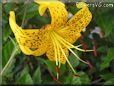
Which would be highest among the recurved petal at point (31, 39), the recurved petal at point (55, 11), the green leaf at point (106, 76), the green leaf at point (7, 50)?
the recurved petal at point (55, 11)

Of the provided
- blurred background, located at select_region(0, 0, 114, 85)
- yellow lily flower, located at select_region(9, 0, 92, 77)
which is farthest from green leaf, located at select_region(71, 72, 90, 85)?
yellow lily flower, located at select_region(9, 0, 92, 77)

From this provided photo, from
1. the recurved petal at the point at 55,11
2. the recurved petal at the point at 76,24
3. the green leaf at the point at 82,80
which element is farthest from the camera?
the green leaf at the point at 82,80

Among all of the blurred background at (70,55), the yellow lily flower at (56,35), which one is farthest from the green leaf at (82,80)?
the yellow lily flower at (56,35)

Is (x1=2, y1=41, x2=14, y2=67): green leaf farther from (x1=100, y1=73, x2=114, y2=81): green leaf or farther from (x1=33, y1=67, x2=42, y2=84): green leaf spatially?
(x1=100, y1=73, x2=114, y2=81): green leaf

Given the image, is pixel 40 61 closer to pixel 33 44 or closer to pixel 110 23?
pixel 110 23

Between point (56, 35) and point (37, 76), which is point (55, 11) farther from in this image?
point (37, 76)

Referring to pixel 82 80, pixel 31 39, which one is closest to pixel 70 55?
pixel 82 80

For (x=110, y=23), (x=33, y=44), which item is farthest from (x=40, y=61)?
(x=33, y=44)

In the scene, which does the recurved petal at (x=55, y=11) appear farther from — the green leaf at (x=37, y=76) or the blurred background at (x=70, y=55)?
the green leaf at (x=37, y=76)
